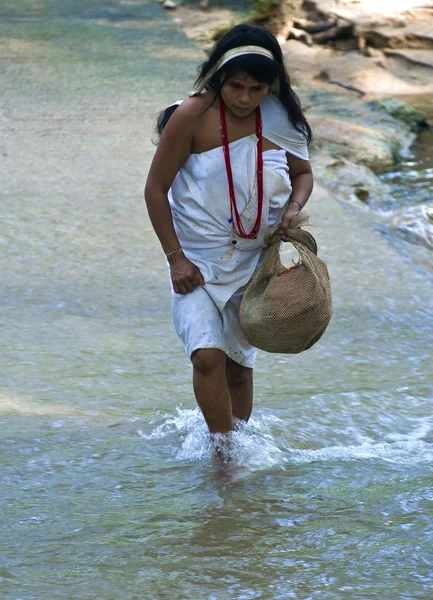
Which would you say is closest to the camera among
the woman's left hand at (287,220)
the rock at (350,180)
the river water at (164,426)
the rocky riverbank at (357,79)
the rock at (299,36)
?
the river water at (164,426)

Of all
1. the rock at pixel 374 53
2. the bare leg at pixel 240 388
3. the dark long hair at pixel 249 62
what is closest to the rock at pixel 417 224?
the bare leg at pixel 240 388

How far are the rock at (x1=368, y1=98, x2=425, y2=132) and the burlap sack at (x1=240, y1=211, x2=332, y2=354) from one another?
312 inches

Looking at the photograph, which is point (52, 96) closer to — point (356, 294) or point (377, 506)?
point (356, 294)

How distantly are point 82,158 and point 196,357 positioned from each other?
464 centimetres

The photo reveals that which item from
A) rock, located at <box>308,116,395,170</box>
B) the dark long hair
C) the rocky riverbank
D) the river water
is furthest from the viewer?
rock, located at <box>308,116,395,170</box>

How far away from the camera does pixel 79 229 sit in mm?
6219

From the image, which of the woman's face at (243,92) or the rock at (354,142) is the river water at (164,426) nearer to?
the woman's face at (243,92)

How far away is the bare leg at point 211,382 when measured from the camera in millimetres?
3207

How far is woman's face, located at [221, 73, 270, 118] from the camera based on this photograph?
304cm

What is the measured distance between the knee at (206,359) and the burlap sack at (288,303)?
121mm

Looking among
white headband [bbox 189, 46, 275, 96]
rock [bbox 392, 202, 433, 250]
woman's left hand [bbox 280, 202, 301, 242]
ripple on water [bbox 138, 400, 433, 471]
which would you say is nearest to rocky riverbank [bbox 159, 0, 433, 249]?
rock [bbox 392, 202, 433, 250]

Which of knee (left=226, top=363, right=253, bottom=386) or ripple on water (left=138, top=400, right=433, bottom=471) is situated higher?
knee (left=226, top=363, right=253, bottom=386)

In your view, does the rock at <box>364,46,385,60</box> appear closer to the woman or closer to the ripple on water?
the ripple on water

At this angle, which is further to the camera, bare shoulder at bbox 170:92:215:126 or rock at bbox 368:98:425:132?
rock at bbox 368:98:425:132
